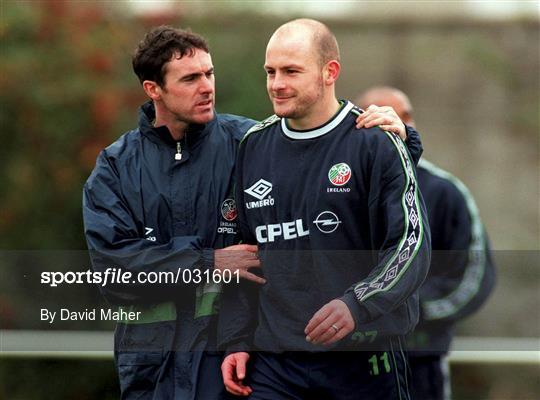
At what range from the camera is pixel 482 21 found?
34.2 feet

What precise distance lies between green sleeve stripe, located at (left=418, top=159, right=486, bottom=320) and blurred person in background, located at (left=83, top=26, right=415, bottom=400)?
1.96 metres

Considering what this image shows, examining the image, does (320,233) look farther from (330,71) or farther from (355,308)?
(330,71)

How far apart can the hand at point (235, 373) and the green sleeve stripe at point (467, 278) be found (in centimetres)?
201

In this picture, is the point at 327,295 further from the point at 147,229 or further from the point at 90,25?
the point at 90,25

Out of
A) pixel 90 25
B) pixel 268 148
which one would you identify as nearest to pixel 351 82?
pixel 90 25

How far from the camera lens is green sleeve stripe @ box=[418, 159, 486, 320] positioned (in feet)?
21.7

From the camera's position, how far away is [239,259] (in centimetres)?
484

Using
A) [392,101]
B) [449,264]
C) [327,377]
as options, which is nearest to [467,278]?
[449,264]

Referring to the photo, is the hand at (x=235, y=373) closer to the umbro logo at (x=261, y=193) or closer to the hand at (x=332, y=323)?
the hand at (x=332, y=323)

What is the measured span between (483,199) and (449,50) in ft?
4.30

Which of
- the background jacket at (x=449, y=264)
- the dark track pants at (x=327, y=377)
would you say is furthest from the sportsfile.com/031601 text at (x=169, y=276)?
the background jacket at (x=449, y=264)

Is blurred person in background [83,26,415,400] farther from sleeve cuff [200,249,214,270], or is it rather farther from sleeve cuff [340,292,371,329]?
sleeve cuff [340,292,371,329]

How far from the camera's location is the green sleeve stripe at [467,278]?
21.7ft

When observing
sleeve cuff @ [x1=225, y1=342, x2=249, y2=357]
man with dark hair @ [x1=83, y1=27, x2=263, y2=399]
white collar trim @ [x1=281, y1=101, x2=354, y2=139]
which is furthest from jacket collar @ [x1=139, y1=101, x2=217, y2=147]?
sleeve cuff @ [x1=225, y1=342, x2=249, y2=357]
